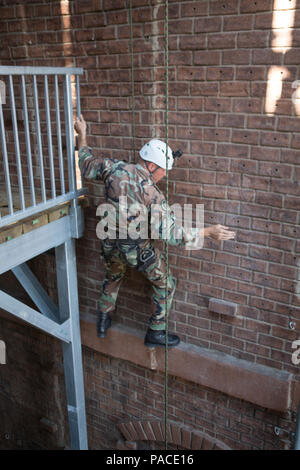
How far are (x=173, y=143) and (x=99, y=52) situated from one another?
0.87 metres

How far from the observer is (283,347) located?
2.94 m

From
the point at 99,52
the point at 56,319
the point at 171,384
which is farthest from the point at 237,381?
the point at 99,52

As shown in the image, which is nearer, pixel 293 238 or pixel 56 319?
pixel 293 238

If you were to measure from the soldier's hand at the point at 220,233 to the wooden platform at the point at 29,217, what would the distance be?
111 cm

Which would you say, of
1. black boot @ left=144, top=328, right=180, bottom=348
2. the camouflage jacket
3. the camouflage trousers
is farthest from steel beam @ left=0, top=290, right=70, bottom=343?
the camouflage jacket

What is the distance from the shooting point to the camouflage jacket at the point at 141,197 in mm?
2729

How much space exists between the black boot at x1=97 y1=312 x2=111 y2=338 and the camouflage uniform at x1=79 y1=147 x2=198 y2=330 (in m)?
0.11

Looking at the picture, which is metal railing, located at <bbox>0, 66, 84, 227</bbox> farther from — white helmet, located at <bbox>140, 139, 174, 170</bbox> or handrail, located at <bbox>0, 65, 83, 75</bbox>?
white helmet, located at <bbox>140, 139, 174, 170</bbox>

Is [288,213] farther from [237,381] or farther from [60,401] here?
[60,401]

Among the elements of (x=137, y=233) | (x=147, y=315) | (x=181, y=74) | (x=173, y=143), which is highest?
(x=181, y=74)

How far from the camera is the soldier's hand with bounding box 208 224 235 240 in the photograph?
9.03 ft

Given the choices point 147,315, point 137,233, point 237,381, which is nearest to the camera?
point 137,233

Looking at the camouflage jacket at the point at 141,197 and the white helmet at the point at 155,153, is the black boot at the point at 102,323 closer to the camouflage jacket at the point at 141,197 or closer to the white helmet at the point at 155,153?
the camouflage jacket at the point at 141,197

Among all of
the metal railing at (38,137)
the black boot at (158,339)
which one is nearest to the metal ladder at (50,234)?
the metal railing at (38,137)
